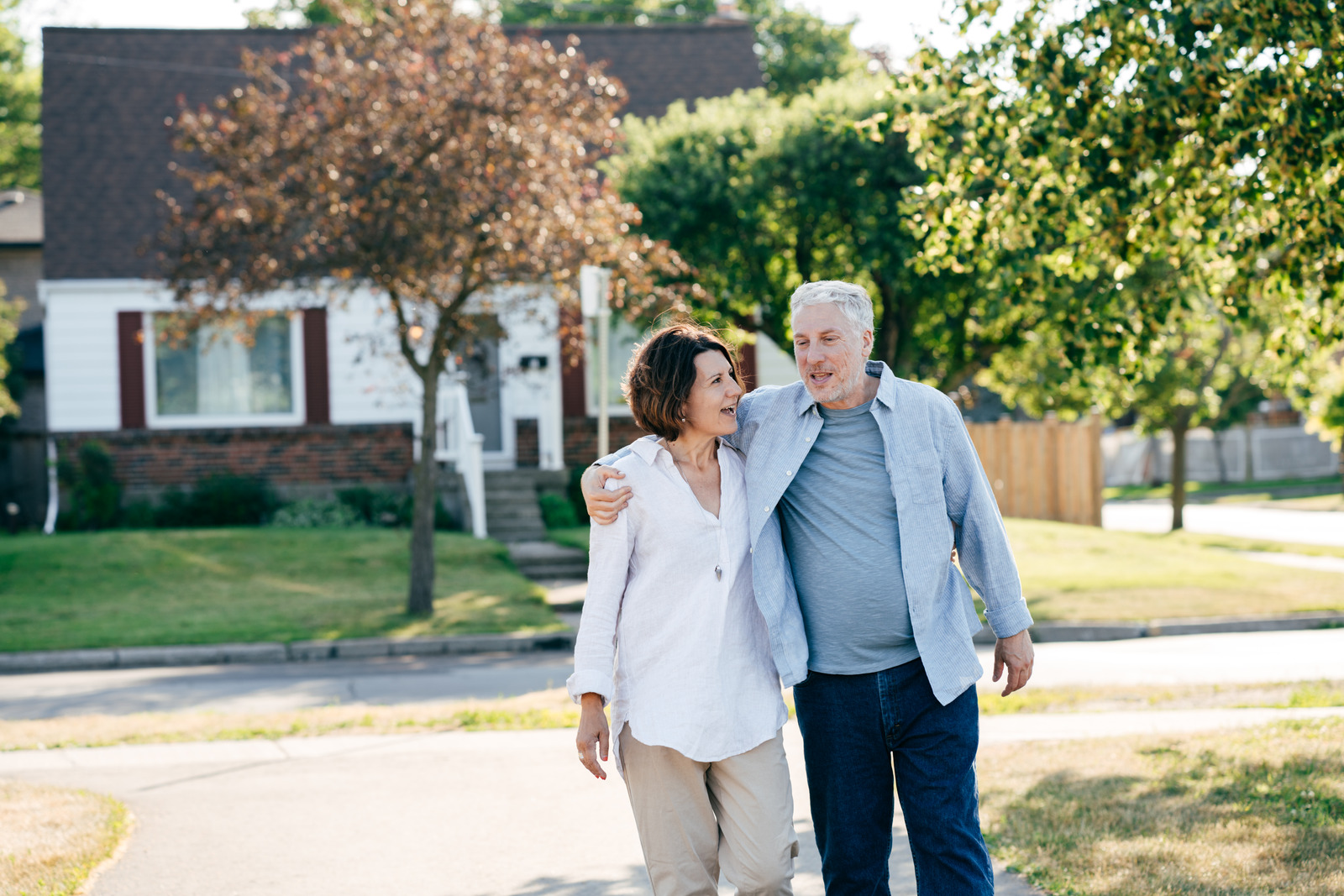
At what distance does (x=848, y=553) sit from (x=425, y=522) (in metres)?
9.63

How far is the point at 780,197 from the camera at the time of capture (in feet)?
53.9

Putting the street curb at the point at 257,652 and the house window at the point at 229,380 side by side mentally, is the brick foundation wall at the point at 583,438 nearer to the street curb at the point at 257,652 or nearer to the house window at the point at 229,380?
the house window at the point at 229,380

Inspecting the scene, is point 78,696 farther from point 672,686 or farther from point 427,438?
point 672,686

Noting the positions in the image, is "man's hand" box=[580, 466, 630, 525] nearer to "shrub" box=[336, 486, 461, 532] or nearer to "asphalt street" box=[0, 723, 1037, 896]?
"asphalt street" box=[0, 723, 1037, 896]

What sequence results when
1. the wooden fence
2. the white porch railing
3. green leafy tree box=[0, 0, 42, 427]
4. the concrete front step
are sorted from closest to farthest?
the concrete front step < the white porch railing < the wooden fence < green leafy tree box=[0, 0, 42, 427]

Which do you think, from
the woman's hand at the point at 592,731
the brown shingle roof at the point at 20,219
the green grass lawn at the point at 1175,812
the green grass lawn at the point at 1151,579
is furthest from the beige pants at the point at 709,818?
the brown shingle roof at the point at 20,219

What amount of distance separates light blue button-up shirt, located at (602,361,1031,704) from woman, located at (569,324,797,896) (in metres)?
0.08

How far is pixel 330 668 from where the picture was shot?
1073 cm

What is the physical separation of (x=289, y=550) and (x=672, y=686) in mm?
13441

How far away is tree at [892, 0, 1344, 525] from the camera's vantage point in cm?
586

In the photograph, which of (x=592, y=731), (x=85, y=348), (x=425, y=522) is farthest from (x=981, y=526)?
(x=85, y=348)

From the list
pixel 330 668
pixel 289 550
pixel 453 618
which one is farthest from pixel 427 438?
pixel 289 550

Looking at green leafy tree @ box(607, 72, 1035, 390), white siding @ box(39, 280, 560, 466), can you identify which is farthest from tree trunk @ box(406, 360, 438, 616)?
white siding @ box(39, 280, 560, 466)

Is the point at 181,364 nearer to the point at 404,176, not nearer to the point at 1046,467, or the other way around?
the point at 404,176
